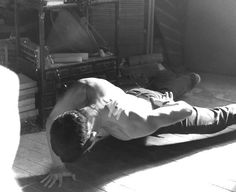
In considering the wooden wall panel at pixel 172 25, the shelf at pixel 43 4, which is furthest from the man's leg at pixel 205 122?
the wooden wall panel at pixel 172 25

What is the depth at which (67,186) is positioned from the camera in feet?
7.15

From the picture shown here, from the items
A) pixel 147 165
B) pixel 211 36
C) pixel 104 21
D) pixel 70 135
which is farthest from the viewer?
pixel 211 36

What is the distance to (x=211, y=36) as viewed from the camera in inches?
163

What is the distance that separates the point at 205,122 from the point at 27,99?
1199 millimetres

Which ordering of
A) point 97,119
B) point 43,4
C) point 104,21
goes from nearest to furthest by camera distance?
point 97,119, point 43,4, point 104,21

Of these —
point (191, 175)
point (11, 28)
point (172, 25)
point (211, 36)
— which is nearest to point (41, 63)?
point (11, 28)

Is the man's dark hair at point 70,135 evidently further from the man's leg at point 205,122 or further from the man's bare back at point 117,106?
the man's leg at point 205,122

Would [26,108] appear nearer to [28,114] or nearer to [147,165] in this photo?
[28,114]

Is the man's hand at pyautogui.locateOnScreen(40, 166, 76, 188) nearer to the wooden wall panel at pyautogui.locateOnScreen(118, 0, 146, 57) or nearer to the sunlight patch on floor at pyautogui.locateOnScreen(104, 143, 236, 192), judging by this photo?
the sunlight patch on floor at pyautogui.locateOnScreen(104, 143, 236, 192)

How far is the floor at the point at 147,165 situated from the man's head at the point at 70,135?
26 centimetres

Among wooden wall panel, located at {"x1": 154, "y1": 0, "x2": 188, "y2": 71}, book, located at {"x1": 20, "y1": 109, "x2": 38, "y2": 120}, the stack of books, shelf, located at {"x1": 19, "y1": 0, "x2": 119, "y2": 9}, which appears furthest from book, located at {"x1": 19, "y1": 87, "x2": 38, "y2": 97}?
wooden wall panel, located at {"x1": 154, "y1": 0, "x2": 188, "y2": 71}

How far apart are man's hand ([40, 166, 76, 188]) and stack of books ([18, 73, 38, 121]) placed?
785mm

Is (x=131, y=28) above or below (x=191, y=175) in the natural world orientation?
above

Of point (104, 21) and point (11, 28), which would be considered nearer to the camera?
point (11, 28)
